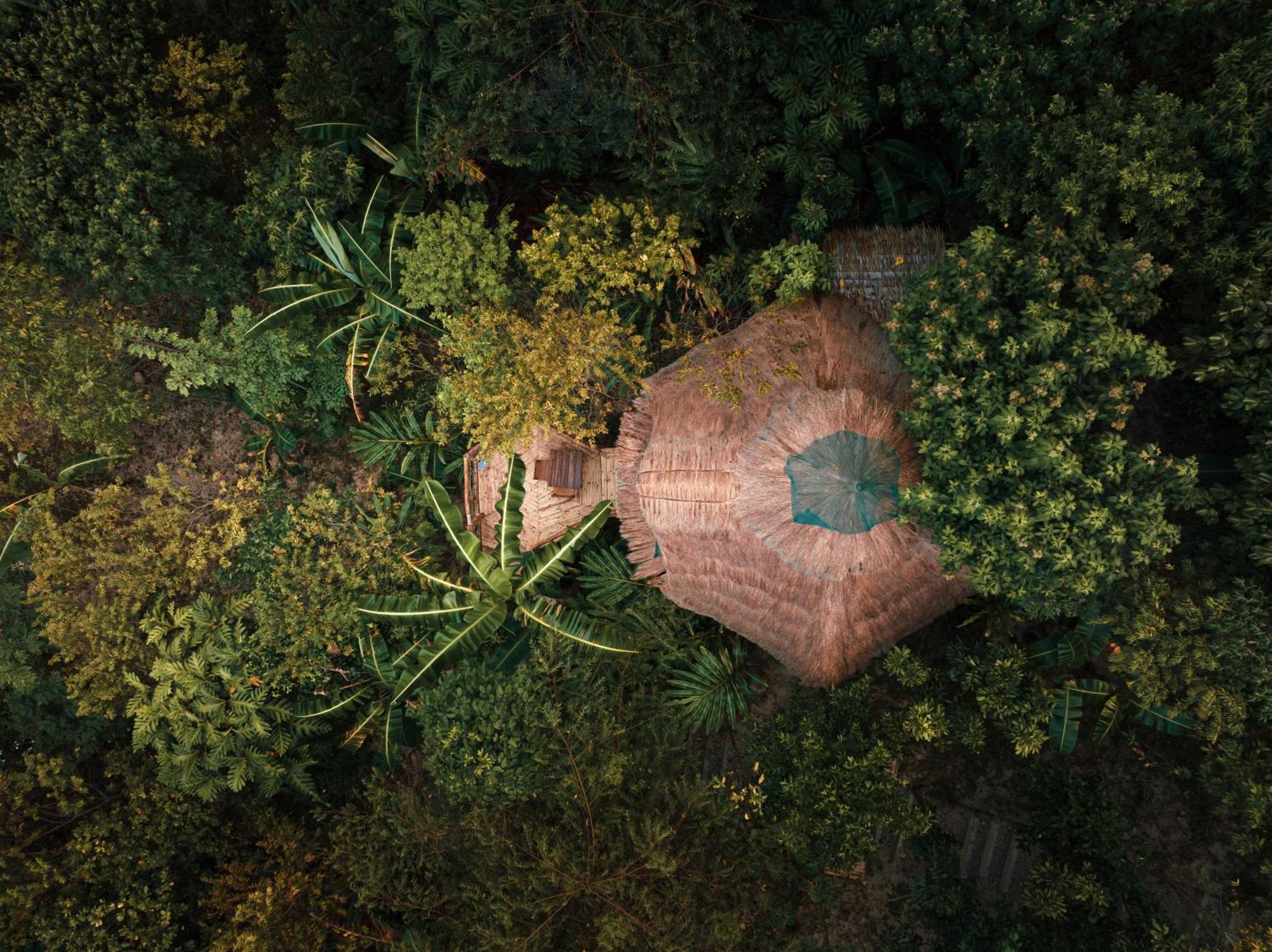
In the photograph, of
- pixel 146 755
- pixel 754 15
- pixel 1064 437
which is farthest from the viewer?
pixel 146 755

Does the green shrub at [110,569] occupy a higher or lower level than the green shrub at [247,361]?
lower

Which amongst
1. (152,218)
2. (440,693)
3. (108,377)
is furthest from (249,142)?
(440,693)

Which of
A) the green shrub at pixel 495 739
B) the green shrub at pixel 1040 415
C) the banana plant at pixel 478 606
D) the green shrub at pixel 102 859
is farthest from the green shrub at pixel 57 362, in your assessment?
the green shrub at pixel 1040 415

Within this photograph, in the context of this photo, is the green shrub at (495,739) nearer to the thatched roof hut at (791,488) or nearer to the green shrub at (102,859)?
the thatched roof hut at (791,488)

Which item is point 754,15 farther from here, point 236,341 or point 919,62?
point 236,341

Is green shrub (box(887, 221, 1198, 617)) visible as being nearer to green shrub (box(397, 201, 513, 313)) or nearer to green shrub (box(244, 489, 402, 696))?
green shrub (box(397, 201, 513, 313))
